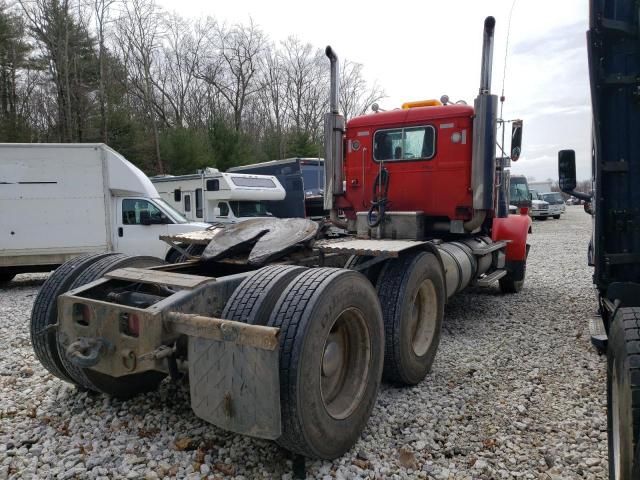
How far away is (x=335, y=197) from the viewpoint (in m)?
7.06

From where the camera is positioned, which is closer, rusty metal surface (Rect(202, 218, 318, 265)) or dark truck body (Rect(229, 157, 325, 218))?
rusty metal surface (Rect(202, 218, 318, 265))

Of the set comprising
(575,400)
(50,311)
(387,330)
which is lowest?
(575,400)

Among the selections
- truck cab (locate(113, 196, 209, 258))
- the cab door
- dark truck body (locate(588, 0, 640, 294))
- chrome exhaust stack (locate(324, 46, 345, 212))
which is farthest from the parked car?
dark truck body (locate(588, 0, 640, 294))

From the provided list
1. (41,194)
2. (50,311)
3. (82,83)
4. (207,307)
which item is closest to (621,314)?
(207,307)

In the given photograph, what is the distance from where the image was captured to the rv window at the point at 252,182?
45.2 feet

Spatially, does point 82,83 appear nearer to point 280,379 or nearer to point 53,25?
point 53,25

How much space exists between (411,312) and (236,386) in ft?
6.90

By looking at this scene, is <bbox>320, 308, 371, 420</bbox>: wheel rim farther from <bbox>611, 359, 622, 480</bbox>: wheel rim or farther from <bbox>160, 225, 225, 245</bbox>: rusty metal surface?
<bbox>160, 225, 225, 245</bbox>: rusty metal surface

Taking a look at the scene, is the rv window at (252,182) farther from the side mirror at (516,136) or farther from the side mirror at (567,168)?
the side mirror at (567,168)

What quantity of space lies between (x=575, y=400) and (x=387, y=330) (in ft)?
5.19

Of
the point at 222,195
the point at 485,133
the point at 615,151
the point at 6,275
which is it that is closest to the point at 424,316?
the point at 615,151

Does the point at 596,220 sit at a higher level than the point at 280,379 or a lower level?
higher

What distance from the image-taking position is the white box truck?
9375mm

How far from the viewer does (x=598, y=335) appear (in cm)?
337
